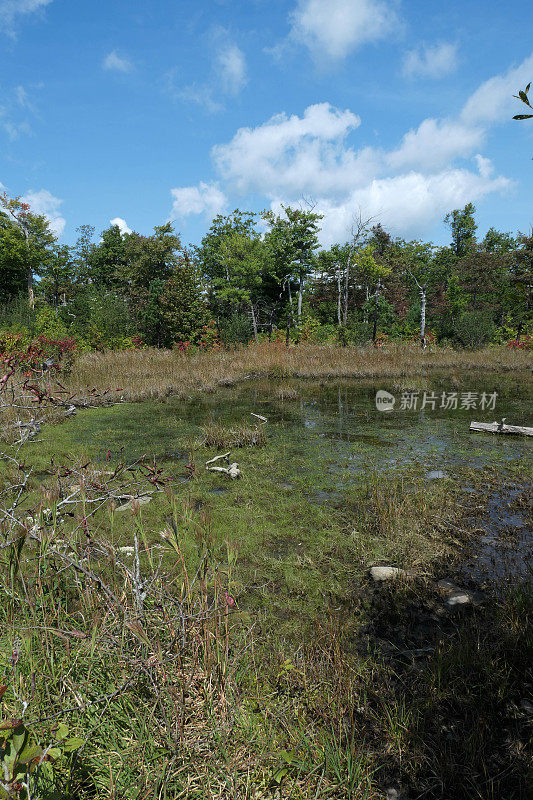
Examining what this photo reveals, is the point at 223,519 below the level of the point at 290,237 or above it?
below

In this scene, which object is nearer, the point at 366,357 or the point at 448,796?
the point at 448,796

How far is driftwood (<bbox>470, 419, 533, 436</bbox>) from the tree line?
581 inches

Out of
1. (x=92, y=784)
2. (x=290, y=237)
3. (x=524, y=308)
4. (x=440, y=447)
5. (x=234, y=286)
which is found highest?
(x=290, y=237)

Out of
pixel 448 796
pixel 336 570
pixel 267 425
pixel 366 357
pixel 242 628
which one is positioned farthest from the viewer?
pixel 366 357

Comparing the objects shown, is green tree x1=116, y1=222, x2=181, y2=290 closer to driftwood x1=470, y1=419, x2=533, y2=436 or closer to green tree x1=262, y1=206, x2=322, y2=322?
green tree x1=262, y1=206, x2=322, y2=322

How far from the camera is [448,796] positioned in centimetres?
167

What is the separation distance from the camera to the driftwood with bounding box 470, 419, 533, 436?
7.50 meters

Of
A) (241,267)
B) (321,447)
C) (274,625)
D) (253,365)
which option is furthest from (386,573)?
(241,267)

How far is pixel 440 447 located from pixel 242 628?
17.8 ft

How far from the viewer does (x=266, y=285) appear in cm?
3161

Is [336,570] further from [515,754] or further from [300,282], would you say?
[300,282]

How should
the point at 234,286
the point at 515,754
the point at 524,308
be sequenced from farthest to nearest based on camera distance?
the point at 234,286 < the point at 524,308 < the point at 515,754

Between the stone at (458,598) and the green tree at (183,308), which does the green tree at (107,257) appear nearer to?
the green tree at (183,308)

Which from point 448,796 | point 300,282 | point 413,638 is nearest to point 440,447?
point 413,638
